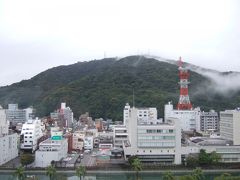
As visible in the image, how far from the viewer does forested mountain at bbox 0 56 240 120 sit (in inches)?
1559

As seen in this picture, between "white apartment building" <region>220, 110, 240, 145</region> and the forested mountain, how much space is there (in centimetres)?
1273

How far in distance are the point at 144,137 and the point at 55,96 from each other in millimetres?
24126

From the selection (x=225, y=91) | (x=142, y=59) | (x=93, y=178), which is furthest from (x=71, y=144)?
(x=142, y=59)

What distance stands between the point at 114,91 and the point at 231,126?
19209mm

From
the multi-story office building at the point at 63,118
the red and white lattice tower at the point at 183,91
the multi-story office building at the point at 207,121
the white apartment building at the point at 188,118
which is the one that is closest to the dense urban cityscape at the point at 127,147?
the white apartment building at the point at 188,118

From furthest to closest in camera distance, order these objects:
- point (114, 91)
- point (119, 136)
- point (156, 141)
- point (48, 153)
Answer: point (114, 91)
point (119, 136)
point (156, 141)
point (48, 153)

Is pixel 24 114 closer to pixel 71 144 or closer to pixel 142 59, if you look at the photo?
pixel 71 144

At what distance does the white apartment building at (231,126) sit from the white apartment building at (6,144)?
12458mm

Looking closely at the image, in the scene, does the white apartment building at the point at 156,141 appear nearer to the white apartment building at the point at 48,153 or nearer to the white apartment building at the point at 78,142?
the white apartment building at the point at 48,153

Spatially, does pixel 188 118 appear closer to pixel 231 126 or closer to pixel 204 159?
pixel 231 126

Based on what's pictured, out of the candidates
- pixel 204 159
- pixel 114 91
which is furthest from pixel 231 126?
pixel 114 91

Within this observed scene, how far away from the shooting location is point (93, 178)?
17031 millimetres

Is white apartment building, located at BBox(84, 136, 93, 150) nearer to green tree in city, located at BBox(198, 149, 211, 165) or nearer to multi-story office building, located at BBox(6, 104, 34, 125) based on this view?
green tree in city, located at BBox(198, 149, 211, 165)

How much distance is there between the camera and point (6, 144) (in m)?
20.5
